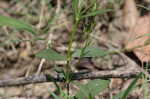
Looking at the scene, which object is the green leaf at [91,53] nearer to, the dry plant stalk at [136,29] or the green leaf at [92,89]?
the green leaf at [92,89]

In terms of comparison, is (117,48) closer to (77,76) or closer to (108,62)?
Result: (108,62)

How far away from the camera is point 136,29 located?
7.89 feet

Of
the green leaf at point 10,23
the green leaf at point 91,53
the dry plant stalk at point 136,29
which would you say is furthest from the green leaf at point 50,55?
the dry plant stalk at point 136,29

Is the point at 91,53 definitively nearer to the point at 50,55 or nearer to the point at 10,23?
the point at 50,55

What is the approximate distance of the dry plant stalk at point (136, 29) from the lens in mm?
2109

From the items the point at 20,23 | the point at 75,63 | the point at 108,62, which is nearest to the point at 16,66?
the point at 75,63

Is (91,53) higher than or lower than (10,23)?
lower

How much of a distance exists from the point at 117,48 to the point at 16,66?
80 cm

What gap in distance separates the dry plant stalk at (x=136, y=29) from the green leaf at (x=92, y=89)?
1.75ft

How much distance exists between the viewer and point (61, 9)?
105 inches

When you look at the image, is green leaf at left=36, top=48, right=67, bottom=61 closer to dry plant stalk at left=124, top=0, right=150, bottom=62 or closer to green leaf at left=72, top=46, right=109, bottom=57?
green leaf at left=72, top=46, right=109, bottom=57

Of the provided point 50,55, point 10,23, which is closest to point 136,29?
point 50,55

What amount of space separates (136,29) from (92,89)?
106 centimetres

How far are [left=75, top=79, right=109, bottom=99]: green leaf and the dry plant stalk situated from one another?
533 mm
